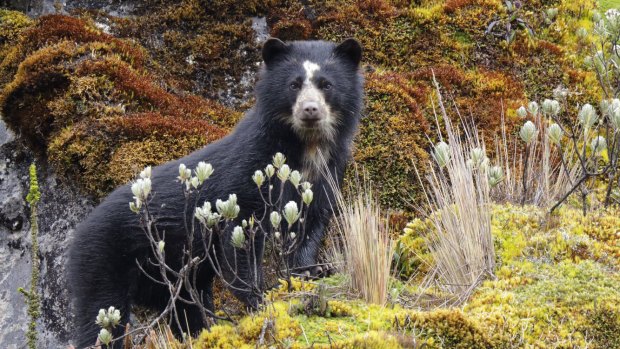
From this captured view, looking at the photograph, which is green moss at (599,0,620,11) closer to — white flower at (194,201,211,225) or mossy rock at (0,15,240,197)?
mossy rock at (0,15,240,197)

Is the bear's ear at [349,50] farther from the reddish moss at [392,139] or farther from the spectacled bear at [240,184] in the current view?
the reddish moss at [392,139]

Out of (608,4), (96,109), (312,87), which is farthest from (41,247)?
(608,4)

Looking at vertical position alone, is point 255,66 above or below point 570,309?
above

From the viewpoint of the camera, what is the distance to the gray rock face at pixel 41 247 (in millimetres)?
6262

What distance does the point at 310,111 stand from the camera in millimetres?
5109

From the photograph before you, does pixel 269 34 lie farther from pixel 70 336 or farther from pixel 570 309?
pixel 570 309

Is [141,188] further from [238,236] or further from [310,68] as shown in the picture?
[310,68]

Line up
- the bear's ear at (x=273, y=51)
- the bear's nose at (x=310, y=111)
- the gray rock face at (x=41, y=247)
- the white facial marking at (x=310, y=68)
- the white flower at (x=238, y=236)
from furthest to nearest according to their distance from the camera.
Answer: the gray rock face at (x=41, y=247) < the bear's ear at (x=273, y=51) < the white facial marking at (x=310, y=68) < the bear's nose at (x=310, y=111) < the white flower at (x=238, y=236)

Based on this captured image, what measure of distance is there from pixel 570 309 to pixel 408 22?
5319 millimetres

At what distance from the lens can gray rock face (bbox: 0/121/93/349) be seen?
6.26 m

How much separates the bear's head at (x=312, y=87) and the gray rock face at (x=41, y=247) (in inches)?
89.8

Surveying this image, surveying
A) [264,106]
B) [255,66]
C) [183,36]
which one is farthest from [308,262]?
[183,36]

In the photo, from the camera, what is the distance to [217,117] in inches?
297

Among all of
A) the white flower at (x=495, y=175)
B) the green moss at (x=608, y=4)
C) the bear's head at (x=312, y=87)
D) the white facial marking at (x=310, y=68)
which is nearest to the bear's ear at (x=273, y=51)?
the bear's head at (x=312, y=87)
